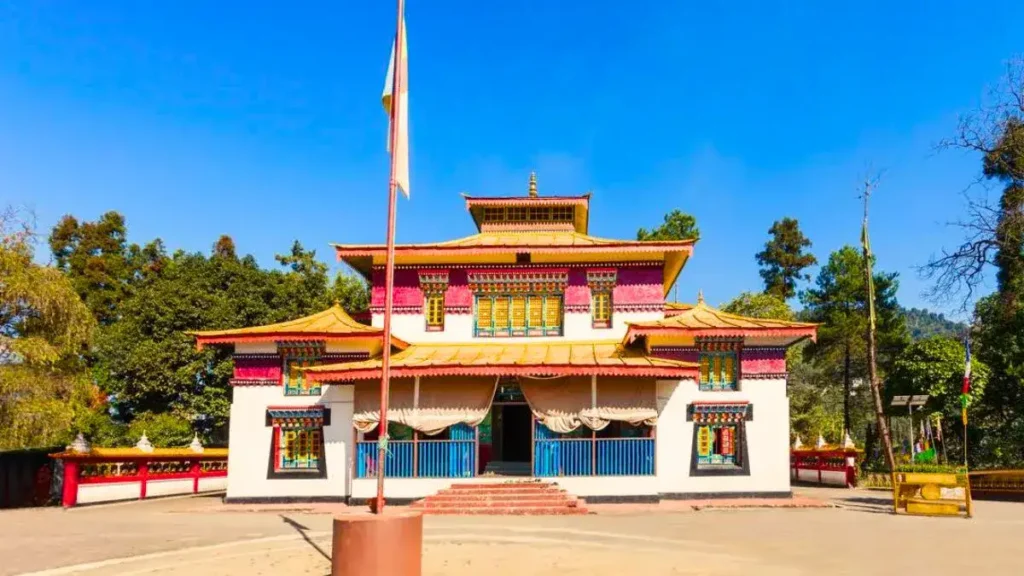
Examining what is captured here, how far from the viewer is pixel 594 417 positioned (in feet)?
60.3

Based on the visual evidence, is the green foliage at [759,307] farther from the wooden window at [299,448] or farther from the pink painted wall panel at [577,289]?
the wooden window at [299,448]

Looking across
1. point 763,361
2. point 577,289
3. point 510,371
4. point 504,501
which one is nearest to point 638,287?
point 577,289

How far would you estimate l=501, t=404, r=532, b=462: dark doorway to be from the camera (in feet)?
70.1

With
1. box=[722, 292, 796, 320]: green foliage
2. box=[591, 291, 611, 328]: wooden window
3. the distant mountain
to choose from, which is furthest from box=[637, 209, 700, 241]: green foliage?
the distant mountain

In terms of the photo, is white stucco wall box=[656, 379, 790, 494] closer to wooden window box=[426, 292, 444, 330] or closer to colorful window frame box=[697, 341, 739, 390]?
colorful window frame box=[697, 341, 739, 390]

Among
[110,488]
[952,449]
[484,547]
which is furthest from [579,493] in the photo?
[952,449]

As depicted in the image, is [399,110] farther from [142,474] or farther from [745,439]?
[142,474]

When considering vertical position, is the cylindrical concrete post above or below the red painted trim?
below

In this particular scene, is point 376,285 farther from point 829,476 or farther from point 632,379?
point 829,476

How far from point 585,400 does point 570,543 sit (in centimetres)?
690

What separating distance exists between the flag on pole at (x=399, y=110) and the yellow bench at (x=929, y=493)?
13.0 metres

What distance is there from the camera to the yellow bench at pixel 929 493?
15406 millimetres

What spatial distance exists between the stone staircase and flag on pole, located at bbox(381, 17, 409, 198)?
942 cm

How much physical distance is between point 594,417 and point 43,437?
1339 cm
